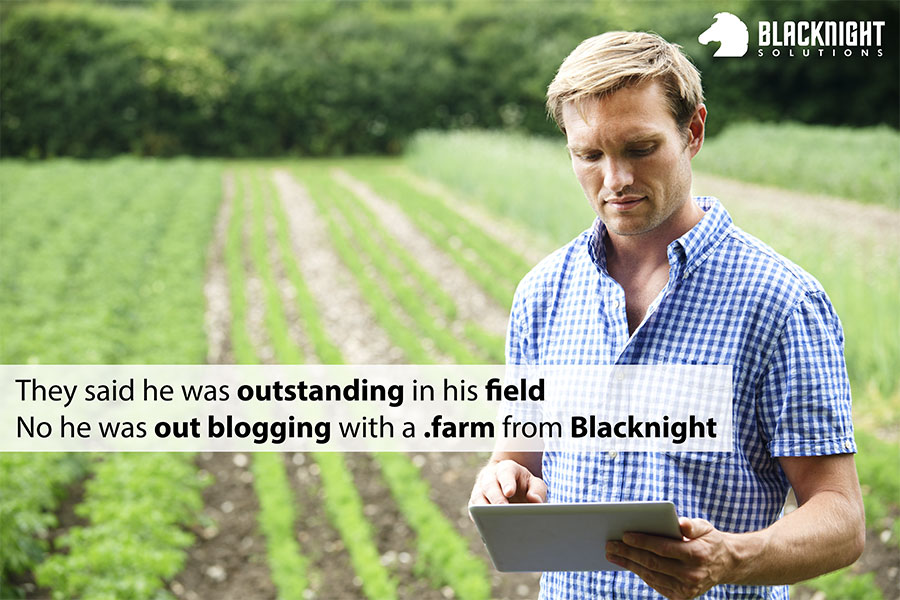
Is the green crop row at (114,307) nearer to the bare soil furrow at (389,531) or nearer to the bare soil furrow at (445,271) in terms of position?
the bare soil furrow at (389,531)

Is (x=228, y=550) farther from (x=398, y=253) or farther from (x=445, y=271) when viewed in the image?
(x=398, y=253)

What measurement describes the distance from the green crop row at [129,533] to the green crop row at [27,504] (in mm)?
113

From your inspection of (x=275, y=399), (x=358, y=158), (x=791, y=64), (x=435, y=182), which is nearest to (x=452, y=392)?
(x=275, y=399)

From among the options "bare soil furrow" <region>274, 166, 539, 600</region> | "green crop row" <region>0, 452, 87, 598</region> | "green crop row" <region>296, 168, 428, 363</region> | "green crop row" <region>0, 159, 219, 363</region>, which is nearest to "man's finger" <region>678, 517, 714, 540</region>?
"bare soil furrow" <region>274, 166, 539, 600</region>

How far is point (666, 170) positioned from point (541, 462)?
65 cm

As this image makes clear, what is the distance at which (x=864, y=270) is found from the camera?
6727 mm

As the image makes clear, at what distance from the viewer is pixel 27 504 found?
13.6 feet

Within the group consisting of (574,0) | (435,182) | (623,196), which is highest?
(574,0)

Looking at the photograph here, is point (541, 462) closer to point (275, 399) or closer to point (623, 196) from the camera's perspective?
point (623, 196)

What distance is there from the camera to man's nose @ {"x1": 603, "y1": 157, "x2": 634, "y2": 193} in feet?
4.91

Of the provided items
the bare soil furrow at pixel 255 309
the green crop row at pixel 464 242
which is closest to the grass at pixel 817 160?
the green crop row at pixel 464 242

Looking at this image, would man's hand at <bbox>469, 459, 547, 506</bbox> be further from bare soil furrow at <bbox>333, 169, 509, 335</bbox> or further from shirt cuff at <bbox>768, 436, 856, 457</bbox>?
bare soil furrow at <bbox>333, 169, 509, 335</bbox>

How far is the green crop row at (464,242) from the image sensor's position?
33.1ft

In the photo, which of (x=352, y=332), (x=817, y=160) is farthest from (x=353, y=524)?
(x=817, y=160)
